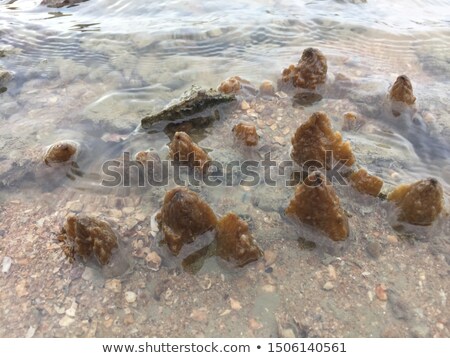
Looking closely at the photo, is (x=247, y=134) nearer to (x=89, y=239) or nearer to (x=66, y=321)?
(x=89, y=239)

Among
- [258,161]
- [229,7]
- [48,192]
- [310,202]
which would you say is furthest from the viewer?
[229,7]

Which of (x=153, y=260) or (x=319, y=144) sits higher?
(x=319, y=144)

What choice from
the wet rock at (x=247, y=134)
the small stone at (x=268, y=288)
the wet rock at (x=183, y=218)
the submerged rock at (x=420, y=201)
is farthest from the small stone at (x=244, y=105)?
the small stone at (x=268, y=288)

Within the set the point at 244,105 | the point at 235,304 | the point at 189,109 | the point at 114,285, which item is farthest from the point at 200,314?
the point at 244,105

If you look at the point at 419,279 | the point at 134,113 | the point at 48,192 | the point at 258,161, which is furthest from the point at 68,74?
the point at 419,279

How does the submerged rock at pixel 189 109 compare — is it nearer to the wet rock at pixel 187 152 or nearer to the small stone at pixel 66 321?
the wet rock at pixel 187 152

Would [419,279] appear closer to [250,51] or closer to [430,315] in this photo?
[430,315]
